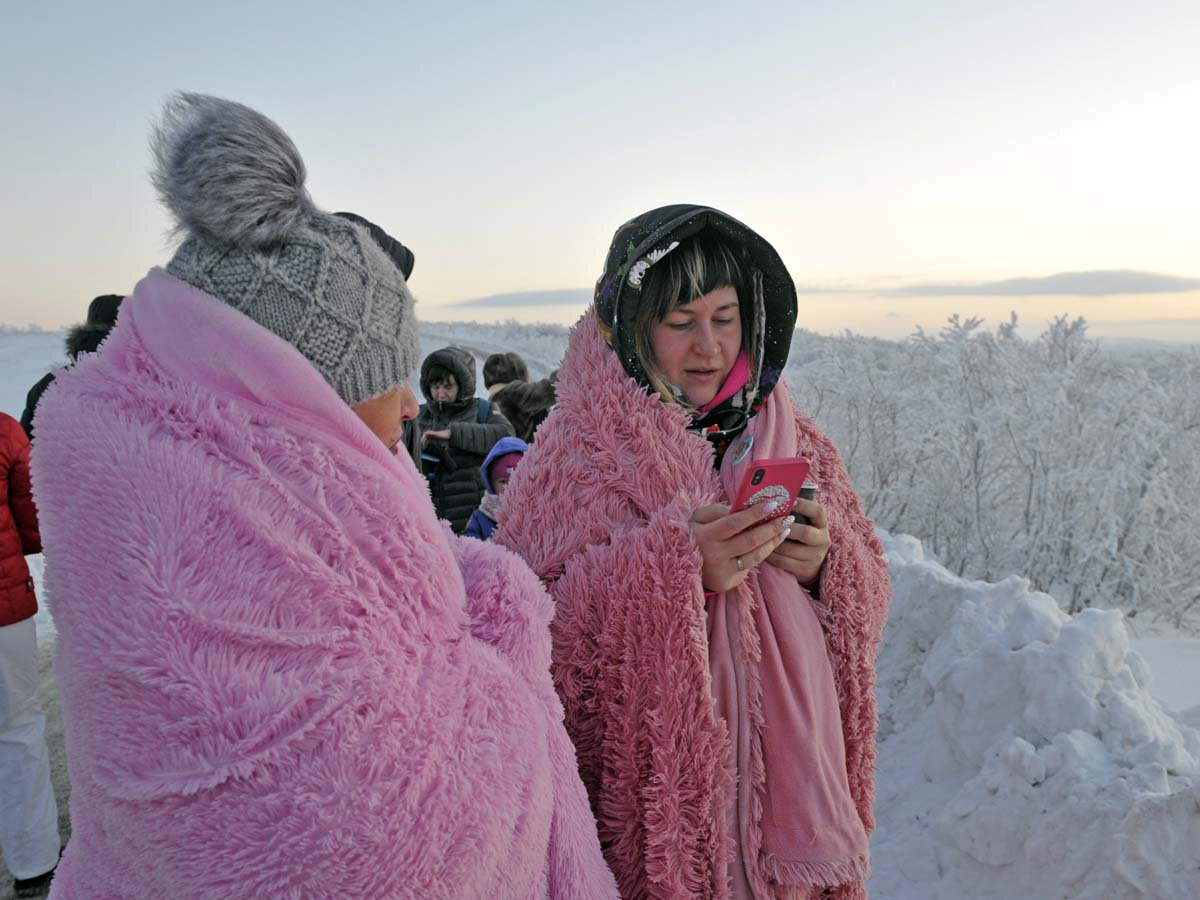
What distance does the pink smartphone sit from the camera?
149 cm

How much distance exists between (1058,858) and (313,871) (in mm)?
2941

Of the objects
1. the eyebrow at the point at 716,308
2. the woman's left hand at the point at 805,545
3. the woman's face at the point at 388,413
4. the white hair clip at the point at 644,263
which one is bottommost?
the woman's left hand at the point at 805,545

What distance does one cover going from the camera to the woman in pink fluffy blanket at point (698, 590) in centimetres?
157

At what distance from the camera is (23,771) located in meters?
3.46

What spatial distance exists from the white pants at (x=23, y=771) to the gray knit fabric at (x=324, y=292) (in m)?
3.20

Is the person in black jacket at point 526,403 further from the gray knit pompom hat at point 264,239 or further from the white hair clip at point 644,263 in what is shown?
the gray knit pompom hat at point 264,239

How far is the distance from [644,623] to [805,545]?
16.3 inches

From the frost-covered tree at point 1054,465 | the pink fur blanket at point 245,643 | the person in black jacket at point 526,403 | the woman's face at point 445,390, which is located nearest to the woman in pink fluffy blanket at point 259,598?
the pink fur blanket at point 245,643

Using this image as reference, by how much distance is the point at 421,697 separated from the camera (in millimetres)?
1040

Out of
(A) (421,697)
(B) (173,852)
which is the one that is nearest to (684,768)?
(A) (421,697)

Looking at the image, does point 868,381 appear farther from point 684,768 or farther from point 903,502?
point 684,768

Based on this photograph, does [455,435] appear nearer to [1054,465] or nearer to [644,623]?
[644,623]

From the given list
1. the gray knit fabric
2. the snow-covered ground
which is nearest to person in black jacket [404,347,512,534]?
the snow-covered ground

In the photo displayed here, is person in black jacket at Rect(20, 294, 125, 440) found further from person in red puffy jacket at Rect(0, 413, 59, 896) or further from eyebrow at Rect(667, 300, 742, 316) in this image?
eyebrow at Rect(667, 300, 742, 316)
